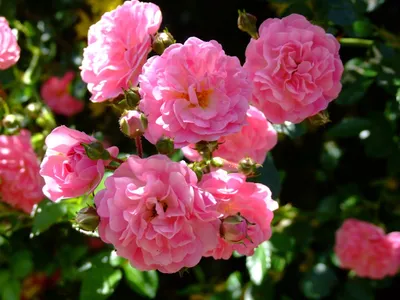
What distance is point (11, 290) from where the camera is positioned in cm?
177

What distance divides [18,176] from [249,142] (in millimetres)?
590

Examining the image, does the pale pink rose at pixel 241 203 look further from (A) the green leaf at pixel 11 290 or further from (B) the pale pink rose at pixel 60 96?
(B) the pale pink rose at pixel 60 96

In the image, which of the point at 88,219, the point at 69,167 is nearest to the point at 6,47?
the point at 69,167

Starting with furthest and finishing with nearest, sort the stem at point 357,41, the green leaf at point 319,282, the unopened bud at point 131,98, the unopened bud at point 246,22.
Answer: the green leaf at point 319,282
the stem at point 357,41
the unopened bud at point 246,22
the unopened bud at point 131,98

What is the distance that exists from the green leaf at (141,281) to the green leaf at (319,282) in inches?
22.1

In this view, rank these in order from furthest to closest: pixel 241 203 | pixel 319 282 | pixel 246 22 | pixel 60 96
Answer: pixel 60 96 < pixel 319 282 < pixel 246 22 < pixel 241 203

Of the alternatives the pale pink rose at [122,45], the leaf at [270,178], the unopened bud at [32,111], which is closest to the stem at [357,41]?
the leaf at [270,178]

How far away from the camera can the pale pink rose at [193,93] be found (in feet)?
3.52

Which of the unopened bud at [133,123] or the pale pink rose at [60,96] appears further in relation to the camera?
the pale pink rose at [60,96]

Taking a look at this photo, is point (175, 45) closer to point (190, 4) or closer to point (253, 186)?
point (253, 186)

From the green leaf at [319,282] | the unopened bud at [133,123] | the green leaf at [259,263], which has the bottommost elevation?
the green leaf at [319,282]

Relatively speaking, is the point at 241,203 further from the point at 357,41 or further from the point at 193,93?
the point at 357,41

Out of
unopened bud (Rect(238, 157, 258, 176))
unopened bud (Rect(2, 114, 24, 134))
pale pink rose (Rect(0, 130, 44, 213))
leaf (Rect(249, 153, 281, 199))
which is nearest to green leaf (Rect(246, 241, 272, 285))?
leaf (Rect(249, 153, 281, 199))

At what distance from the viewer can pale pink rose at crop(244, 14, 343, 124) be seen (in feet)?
3.85
